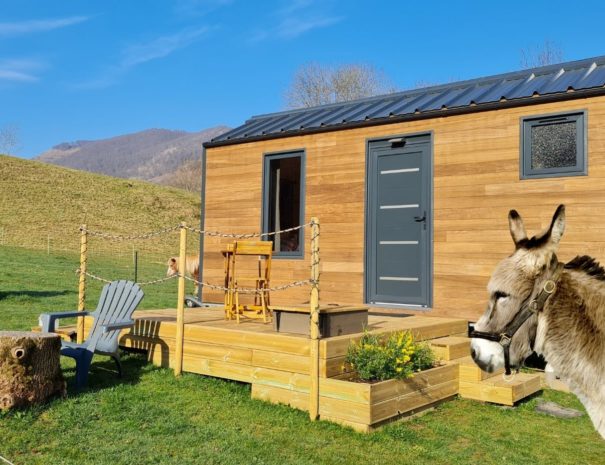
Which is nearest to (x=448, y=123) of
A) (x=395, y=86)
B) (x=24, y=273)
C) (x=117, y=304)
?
(x=117, y=304)

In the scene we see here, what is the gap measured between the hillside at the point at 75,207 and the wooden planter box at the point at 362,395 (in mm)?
24699

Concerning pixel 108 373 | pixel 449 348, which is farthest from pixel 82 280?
pixel 449 348

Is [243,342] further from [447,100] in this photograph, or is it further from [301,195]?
[447,100]

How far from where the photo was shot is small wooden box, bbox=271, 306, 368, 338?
229 inches

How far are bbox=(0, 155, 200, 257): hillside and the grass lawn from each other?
24.0m

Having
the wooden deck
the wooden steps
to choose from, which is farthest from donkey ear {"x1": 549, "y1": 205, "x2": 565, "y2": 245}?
the wooden steps

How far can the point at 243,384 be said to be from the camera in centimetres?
648

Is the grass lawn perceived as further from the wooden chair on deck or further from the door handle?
the door handle

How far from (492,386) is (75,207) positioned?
115 ft

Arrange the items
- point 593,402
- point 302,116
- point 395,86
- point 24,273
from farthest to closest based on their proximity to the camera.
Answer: point 395,86
point 24,273
point 302,116
point 593,402

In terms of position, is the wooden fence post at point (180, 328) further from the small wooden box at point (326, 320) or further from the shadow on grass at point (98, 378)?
the small wooden box at point (326, 320)

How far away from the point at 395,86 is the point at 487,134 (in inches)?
1419

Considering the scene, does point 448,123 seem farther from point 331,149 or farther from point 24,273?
point 24,273

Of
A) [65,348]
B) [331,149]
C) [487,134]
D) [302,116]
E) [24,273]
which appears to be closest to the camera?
[65,348]
